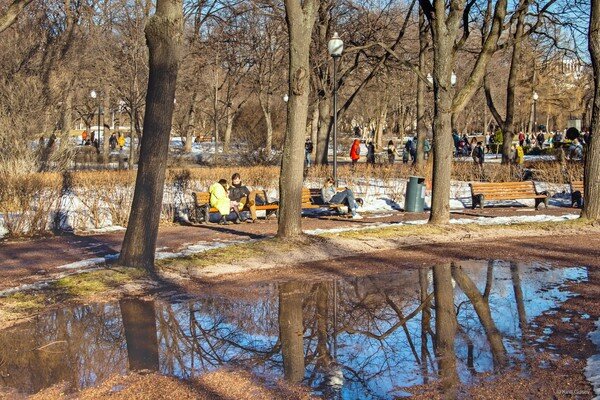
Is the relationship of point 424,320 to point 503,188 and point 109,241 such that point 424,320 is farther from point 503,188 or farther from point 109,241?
point 503,188

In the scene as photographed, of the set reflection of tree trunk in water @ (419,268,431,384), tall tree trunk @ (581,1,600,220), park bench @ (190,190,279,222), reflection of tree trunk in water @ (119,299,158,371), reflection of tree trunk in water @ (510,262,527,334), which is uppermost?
tall tree trunk @ (581,1,600,220)

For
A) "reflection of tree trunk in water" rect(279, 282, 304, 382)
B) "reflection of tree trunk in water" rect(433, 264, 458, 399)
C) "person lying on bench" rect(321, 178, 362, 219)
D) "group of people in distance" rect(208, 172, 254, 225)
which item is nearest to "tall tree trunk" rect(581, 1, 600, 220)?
"person lying on bench" rect(321, 178, 362, 219)

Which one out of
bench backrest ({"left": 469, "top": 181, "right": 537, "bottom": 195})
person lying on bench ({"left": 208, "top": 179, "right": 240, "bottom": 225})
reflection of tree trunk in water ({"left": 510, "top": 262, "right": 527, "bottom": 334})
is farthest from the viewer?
bench backrest ({"left": 469, "top": 181, "right": 537, "bottom": 195})

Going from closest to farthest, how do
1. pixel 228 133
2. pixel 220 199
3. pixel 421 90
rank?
1. pixel 220 199
2. pixel 421 90
3. pixel 228 133

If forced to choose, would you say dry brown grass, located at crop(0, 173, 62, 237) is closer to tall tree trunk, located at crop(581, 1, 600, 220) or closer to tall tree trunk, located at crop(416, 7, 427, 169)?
tall tree trunk, located at crop(581, 1, 600, 220)

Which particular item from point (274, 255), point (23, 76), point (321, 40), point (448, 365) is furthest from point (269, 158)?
point (448, 365)

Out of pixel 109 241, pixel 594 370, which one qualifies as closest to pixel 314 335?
pixel 594 370

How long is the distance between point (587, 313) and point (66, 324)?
5892 millimetres

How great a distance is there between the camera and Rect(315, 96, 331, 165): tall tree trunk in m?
34.0

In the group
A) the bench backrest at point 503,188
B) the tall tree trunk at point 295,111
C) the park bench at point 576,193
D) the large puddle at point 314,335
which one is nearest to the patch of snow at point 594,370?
the large puddle at point 314,335

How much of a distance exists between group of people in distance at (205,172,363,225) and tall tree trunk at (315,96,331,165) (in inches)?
504

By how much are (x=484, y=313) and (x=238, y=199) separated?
36.1 feet

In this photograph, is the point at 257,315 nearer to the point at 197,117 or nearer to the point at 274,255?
the point at 274,255

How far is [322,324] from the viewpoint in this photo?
28.6 feet
